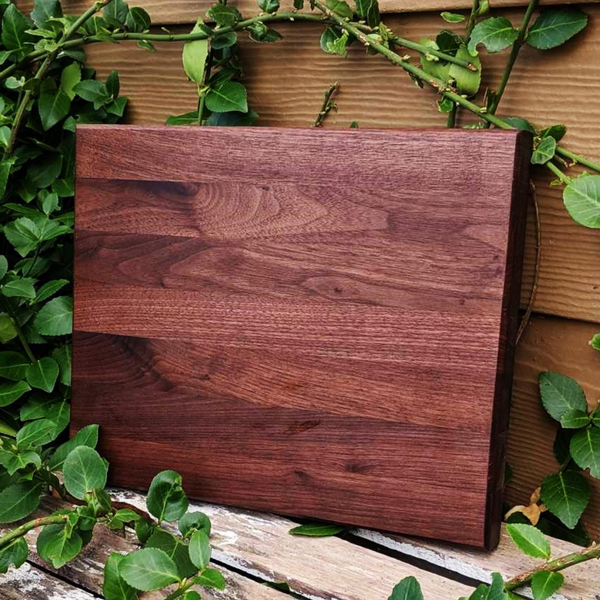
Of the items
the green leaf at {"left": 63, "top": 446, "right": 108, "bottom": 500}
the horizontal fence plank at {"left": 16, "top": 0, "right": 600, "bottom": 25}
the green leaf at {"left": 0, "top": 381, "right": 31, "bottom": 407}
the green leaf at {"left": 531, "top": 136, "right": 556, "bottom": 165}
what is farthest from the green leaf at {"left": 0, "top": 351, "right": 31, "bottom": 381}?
the green leaf at {"left": 531, "top": 136, "right": 556, "bottom": 165}

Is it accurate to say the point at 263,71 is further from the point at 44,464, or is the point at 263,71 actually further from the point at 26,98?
the point at 44,464

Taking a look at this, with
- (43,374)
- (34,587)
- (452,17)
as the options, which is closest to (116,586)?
(34,587)

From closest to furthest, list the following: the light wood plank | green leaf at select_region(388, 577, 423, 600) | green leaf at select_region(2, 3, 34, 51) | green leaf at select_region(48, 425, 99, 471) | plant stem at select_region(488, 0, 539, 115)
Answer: green leaf at select_region(388, 577, 423, 600)
the light wood plank
plant stem at select_region(488, 0, 539, 115)
green leaf at select_region(48, 425, 99, 471)
green leaf at select_region(2, 3, 34, 51)

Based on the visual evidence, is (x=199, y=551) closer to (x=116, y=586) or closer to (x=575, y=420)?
(x=116, y=586)

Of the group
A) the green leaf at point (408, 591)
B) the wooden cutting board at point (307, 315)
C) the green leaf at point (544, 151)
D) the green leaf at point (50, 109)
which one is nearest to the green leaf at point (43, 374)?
the wooden cutting board at point (307, 315)

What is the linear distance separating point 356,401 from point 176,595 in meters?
0.32

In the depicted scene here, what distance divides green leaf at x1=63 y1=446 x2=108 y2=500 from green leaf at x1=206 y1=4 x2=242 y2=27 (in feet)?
2.09

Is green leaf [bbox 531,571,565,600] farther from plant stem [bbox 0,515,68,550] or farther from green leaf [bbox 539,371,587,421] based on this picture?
plant stem [bbox 0,515,68,550]

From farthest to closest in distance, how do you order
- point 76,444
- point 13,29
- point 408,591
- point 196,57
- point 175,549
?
point 13,29
point 196,57
point 76,444
point 175,549
point 408,591

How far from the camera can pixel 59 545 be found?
0.94 meters

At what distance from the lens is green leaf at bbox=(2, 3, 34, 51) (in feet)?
4.39

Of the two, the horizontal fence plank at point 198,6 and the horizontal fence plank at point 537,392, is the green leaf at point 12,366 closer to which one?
the horizontal fence plank at point 198,6

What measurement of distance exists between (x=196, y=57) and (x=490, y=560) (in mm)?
822

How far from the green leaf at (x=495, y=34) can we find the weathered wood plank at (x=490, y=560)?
62 cm
